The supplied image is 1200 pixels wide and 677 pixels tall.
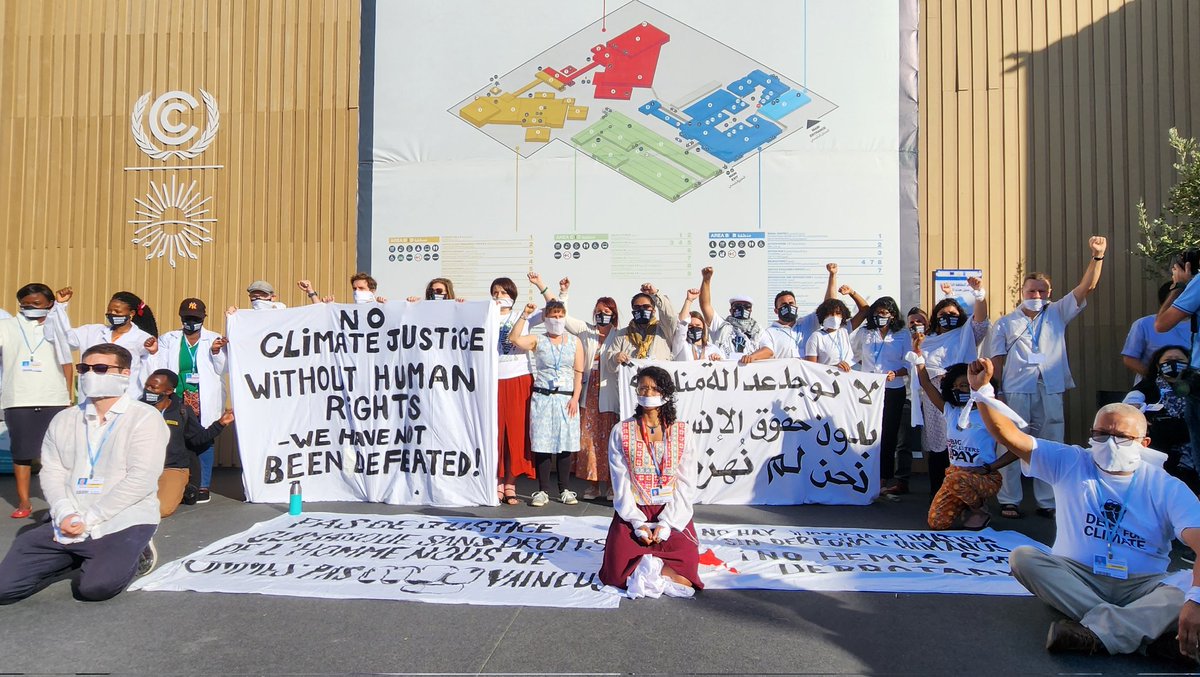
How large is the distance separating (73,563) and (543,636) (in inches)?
112

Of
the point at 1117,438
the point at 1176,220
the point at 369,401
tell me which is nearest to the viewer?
the point at 1117,438

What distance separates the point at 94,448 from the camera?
445 cm

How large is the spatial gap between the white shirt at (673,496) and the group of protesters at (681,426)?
13 mm

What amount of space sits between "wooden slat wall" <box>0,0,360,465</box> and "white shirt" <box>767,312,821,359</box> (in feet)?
16.8

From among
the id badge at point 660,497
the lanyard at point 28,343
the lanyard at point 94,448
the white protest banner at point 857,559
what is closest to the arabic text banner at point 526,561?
the white protest banner at point 857,559

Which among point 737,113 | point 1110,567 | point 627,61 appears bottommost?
point 1110,567

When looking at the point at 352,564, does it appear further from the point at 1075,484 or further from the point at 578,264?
the point at 578,264

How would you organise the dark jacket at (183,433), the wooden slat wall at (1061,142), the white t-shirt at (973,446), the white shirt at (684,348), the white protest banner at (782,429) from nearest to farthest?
the white t-shirt at (973,446), the dark jacket at (183,433), the white protest banner at (782,429), the white shirt at (684,348), the wooden slat wall at (1061,142)

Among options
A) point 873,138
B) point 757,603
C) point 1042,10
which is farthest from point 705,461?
point 1042,10

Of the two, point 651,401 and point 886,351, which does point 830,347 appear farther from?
point 651,401

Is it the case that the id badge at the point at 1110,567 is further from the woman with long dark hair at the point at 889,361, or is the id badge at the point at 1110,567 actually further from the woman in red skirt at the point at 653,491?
the woman with long dark hair at the point at 889,361

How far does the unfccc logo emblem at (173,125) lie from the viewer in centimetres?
955

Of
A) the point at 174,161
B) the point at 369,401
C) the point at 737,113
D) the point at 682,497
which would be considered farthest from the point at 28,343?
the point at 737,113

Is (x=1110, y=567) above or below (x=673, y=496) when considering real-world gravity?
below
